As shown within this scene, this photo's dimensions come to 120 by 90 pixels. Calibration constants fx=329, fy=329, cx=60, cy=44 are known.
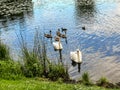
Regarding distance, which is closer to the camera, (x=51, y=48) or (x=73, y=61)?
Answer: (x=73, y=61)

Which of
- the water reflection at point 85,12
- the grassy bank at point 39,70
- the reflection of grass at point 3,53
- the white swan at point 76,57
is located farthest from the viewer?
the water reflection at point 85,12

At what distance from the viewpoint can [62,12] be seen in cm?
4378

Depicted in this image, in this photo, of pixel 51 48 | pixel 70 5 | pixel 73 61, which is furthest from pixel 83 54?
pixel 70 5

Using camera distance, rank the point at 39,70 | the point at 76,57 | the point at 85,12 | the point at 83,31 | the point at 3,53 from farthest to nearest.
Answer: the point at 85,12, the point at 83,31, the point at 76,57, the point at 3,53, the point at 39,70

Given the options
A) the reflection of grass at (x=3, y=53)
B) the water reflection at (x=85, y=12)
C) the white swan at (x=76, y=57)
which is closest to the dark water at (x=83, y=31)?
the water reflection at (x=85, y=12)

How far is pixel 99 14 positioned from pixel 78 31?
8086mm

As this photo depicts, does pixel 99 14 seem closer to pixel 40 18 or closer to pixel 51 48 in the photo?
pixel 40 18

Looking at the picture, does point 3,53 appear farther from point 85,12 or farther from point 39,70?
point 85,12

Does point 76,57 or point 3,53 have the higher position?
point 3,53

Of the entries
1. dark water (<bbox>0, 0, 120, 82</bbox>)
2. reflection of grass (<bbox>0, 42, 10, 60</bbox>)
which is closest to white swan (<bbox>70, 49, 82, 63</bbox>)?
dark water (<bbox>0, 0, 120, 82</bbox>)

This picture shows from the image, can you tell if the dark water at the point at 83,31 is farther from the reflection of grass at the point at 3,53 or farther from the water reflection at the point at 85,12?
the reflection of grass at the point at 3,53

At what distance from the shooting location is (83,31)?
1308 inches

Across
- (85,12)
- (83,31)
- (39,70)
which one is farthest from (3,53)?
(85,12)

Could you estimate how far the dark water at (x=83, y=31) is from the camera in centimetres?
2350
